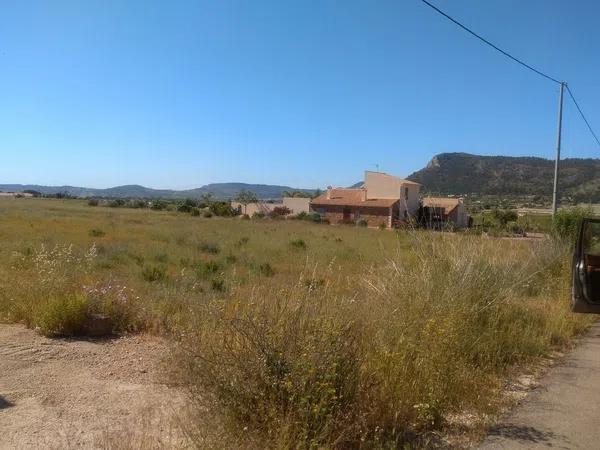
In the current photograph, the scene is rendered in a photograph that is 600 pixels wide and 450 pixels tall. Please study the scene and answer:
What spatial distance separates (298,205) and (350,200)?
1420 cm

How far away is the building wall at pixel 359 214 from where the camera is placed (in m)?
73.8

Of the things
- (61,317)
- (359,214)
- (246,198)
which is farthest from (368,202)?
(61,317)

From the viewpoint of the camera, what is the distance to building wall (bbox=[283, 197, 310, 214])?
9163 cm

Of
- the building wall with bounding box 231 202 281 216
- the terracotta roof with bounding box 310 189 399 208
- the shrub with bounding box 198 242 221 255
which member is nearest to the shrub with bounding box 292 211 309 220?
the terracotta roof with bounding box 310 189 399 208

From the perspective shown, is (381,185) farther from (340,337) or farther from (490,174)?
(340,337)

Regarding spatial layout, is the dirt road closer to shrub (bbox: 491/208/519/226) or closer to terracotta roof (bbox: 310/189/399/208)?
shrub (bbox: 491/208/519/226)

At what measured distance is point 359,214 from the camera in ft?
255

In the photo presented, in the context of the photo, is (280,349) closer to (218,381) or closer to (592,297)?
(218,381)

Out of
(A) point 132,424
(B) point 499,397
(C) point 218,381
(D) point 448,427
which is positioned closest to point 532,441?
(D) point 448,427

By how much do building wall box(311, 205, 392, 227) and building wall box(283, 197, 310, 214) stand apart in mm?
4115

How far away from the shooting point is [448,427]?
486 centimetres

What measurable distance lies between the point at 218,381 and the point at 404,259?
19.3 feet

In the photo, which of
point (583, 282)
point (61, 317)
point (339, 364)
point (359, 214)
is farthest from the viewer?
point (359, 214)

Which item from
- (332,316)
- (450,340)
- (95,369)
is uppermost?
(332,316)
